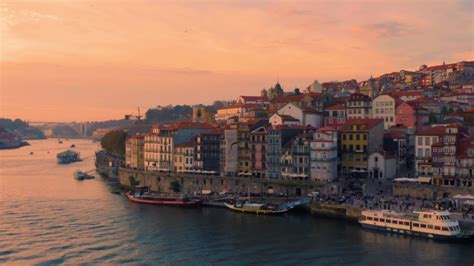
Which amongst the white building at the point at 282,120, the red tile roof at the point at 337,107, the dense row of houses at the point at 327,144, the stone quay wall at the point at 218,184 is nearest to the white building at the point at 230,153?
the dense row of houses at the point at 327,144

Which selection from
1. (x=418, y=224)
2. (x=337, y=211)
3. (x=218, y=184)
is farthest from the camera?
(x=218, y=184)

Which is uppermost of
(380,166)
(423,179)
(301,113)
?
(301,113)

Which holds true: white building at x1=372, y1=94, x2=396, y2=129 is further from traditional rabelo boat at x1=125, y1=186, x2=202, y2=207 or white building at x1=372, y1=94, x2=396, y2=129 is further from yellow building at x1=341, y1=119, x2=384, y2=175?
traditional rabelo boat at x1=125, y1=186, x2=202, y2=207

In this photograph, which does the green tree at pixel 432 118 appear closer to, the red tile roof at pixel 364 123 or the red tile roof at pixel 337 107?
the red tile roof at pixel 337 107

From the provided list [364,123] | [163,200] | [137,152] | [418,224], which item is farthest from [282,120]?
[418,224]

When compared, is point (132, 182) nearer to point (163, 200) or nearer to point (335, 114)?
point (163, 200)

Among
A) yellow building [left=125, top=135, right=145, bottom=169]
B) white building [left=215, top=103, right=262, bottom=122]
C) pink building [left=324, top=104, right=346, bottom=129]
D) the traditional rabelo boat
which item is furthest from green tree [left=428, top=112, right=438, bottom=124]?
yellow building [left=125, top=135, right=145, bottom=169]
